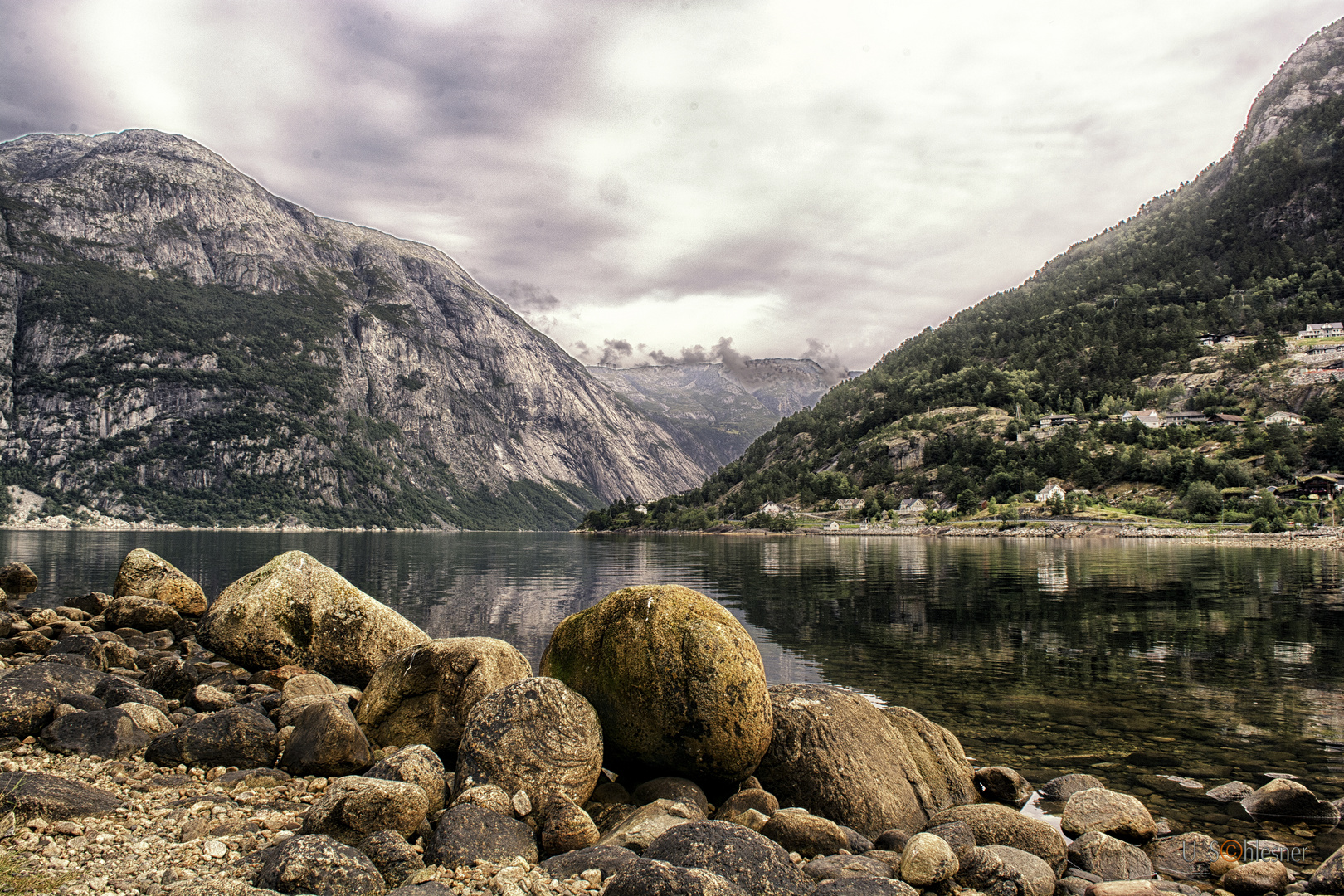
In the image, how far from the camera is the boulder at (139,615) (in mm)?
24266

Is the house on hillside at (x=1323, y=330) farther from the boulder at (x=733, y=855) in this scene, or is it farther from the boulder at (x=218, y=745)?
the boulder at (x=218, y=745)

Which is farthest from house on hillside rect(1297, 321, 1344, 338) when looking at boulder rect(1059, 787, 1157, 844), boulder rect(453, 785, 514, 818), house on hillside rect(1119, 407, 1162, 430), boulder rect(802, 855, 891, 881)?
boulder rect(453, 785, 514, 818)

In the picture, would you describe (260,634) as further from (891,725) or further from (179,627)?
(891,725)

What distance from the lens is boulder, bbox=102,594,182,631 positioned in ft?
79.6

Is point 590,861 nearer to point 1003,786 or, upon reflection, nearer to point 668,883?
point 668,883

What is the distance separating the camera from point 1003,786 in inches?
520

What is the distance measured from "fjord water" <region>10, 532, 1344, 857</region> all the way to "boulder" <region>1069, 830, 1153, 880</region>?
2.45m

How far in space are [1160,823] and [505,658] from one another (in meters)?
11.8

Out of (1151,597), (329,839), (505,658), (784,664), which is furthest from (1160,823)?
(1151,597)

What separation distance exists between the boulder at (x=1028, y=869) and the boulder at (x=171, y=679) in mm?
16795

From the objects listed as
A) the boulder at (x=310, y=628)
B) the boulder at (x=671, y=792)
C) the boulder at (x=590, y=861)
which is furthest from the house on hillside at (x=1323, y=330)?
the boulder at (x=590, y=861)

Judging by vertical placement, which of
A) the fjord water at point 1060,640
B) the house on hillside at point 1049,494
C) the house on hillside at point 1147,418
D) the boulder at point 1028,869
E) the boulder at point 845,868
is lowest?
the fjord water at point 1060,640

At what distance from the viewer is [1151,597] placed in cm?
4253

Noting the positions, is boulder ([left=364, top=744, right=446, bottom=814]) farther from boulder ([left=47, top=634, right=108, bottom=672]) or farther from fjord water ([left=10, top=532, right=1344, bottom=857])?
fjord water ([left=10, top=532, right=1344, bottom=857])
